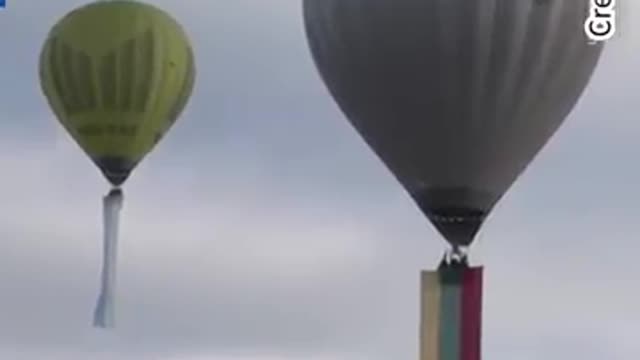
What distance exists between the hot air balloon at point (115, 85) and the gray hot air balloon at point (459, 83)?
3.97 meters

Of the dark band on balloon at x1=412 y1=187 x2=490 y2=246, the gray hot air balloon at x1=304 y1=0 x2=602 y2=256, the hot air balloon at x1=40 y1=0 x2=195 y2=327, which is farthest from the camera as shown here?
the hot air balloon at x1=40 y1=0 x2=195 y2=327

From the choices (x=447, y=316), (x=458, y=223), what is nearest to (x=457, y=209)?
(x=458, y=223)

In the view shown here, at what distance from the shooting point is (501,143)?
25641 millimetres

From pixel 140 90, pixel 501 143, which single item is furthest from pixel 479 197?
pixel 140 90

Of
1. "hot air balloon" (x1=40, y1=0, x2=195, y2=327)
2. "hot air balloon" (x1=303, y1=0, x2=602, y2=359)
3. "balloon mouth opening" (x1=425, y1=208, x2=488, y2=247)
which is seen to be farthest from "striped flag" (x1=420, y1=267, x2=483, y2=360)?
"hot air balloon" (x1=40, y1=0, x2=195, y2=327)

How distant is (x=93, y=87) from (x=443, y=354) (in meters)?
5.79

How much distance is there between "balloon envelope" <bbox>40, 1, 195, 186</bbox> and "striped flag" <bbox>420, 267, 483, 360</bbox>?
5.00 meters

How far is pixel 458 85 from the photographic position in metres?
25.5

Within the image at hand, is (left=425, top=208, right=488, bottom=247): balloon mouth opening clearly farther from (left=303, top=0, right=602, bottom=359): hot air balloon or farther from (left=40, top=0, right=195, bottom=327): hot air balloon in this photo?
(left=40, top=0, right=195, bottom=327): hot air balloon

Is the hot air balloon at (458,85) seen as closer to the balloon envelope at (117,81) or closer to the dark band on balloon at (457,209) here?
the dark band on balloon at (457,209)

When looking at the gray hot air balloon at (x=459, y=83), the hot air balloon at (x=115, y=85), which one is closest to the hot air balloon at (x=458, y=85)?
the gray hot air balloon at (x=459, y=83)

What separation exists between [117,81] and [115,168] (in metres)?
0.94

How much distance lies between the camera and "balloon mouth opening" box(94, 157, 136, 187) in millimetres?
29344

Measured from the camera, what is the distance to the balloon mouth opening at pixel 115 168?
96.3ft
